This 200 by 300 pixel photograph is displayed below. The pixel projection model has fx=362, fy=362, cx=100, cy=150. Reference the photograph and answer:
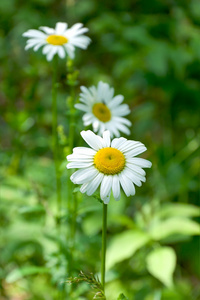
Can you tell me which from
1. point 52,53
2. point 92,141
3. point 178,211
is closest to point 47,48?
point 52,53

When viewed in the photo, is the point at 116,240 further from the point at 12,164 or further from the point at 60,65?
the point at 60,65

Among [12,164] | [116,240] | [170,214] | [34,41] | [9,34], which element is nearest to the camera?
[34,41]

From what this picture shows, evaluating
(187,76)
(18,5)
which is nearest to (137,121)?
(187,76)

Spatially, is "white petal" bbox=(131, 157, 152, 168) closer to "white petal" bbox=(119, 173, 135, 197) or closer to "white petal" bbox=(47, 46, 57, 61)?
"white petal" bbox=(119, 173, 135, 197)

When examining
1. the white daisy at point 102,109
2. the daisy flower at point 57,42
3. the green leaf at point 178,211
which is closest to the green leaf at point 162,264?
the green leaf at point 178,211

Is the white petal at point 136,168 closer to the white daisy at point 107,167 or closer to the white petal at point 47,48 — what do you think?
the white daisy at point 107,167
